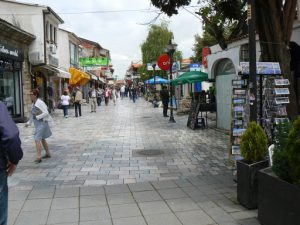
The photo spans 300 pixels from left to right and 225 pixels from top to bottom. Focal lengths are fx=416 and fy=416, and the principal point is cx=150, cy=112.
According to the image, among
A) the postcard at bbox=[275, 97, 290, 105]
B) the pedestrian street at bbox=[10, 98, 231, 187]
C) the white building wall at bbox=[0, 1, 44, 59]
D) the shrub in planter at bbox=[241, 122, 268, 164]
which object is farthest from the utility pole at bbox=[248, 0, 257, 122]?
the white building wall at bbox=[0, 1, 44, 59]

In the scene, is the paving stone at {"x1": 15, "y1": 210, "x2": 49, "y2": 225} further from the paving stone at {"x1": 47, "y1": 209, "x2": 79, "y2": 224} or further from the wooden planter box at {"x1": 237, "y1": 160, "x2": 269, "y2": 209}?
the wooden planter box at {"x1": 237, "y1": 160, "x2": 269, "y2": 209}

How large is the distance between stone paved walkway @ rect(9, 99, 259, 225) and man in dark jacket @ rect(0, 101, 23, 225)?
139 centimetres

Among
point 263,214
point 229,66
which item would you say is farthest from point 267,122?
point 229,66

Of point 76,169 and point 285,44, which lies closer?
point 285,44

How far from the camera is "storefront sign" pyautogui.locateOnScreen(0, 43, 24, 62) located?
1702 cm

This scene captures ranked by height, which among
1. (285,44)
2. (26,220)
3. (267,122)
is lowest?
(26,220)

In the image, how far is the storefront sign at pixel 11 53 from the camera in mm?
17016

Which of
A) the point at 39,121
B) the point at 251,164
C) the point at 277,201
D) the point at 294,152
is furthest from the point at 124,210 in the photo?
the point at 39,121

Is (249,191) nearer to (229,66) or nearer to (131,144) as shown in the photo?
(131,144)

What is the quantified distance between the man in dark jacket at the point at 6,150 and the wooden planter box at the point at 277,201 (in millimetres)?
2655

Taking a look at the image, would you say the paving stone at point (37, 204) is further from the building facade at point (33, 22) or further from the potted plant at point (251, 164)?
the building facade at point (33, 22)

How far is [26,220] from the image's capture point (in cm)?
527

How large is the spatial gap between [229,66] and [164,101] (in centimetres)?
782

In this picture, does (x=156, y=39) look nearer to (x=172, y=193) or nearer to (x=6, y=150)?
(x=172, y=193)
